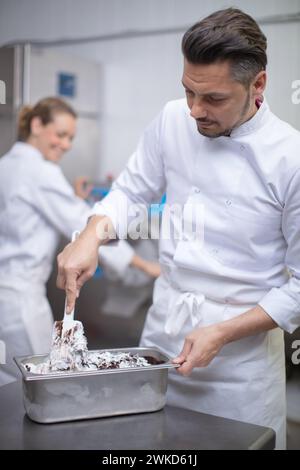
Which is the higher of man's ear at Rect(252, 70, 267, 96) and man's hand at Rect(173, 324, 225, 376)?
man's ear at Rect(252, 70, 267, 96)

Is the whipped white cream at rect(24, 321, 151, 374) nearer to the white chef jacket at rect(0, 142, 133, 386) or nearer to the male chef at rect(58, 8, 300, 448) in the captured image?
the male chef at rect(58, 8, 300, 448)

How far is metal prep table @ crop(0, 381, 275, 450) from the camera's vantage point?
997mm

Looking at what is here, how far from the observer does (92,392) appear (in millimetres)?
1072

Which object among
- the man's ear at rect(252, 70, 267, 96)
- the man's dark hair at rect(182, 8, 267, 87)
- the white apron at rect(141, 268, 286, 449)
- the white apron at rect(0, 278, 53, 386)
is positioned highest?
the man's dark hair at rect(182, 8, 267, 87)

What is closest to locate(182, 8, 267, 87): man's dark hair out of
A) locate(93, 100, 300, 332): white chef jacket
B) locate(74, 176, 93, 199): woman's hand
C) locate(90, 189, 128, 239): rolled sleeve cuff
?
locate(93, 100, 300, 332): white chef jacket

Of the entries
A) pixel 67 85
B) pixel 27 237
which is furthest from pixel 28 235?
pixel 67 85

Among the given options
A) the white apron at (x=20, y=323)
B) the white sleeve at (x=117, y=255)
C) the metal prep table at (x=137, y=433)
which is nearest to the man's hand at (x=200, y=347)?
the metal prep table at (x=137, y=433)

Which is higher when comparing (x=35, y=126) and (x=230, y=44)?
(x=230, y=44)

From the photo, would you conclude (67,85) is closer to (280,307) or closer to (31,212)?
(31,212)

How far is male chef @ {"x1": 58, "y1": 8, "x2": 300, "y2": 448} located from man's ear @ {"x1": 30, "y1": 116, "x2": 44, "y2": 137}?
857 mm

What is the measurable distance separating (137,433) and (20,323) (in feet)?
3.69

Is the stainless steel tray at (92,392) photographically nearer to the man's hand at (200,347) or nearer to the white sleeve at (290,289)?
the man's hand at (200,347)

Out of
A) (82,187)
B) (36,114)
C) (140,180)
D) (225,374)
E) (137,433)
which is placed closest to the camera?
(137,433)
